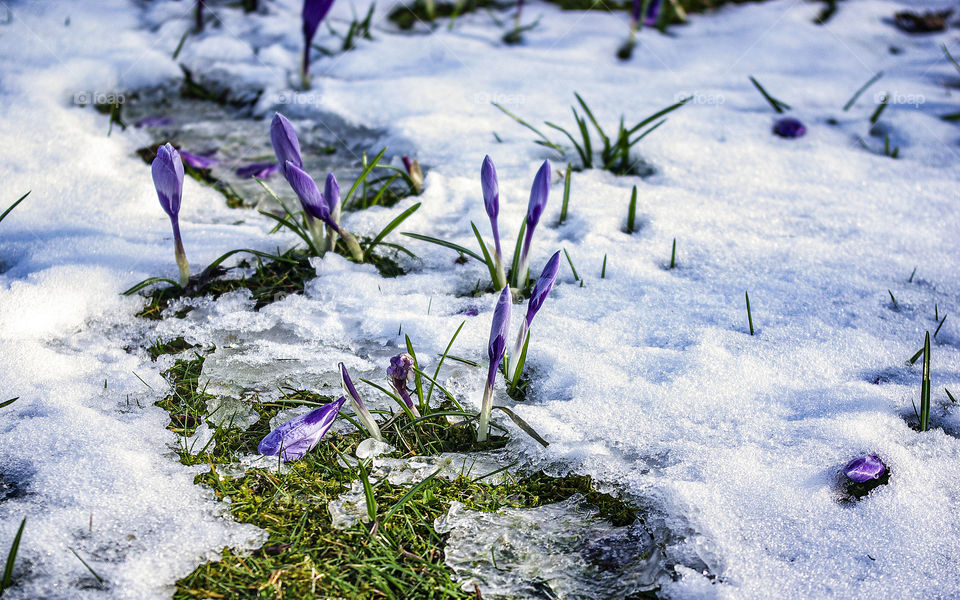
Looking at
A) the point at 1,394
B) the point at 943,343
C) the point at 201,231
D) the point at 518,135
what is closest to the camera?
the point at 1,394

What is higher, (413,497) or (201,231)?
(201,231)

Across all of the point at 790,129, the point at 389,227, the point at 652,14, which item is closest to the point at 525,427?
the point at 389,227

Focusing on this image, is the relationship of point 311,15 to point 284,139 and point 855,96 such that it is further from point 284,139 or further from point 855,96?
point 855,96

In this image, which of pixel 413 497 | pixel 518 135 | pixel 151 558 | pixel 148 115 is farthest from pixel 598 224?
pixel 148 115

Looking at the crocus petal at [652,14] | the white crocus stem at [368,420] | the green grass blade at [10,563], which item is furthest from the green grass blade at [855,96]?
the green grass blade at [10,563]

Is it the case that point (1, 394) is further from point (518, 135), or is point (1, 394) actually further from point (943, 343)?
point (943, 343)
